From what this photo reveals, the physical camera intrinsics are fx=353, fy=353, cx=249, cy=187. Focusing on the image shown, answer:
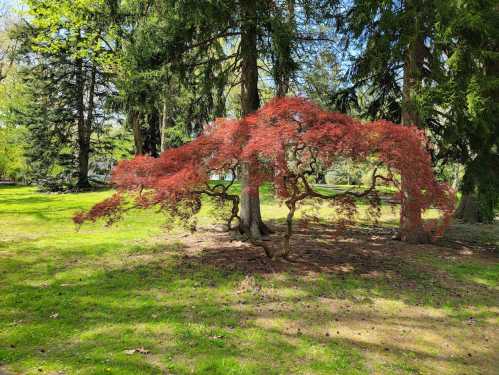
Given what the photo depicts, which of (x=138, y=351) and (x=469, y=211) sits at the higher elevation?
(x=469, y=211)

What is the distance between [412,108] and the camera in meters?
9.03

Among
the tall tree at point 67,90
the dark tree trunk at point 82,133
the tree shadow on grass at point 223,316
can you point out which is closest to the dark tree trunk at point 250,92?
the tree shadow on grass at point 223,316

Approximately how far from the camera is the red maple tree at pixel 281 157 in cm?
581

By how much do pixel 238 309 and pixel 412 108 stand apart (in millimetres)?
6907

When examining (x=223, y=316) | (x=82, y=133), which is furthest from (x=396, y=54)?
(x=82, y=133)

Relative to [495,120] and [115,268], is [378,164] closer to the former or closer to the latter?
[495,120]

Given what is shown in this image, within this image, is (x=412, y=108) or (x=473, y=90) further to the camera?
(x=412, y=108)

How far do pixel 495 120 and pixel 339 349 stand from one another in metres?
7.05

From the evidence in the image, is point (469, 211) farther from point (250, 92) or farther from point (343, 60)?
point (250, 92)

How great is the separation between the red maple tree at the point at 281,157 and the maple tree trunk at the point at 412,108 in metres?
2.97

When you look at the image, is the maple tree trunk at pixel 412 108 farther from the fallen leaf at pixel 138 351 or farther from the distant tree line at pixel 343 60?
the fallen leaf at pixel 138 351

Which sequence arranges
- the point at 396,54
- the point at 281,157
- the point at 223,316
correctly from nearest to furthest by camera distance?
the point at 223,316 < the point at 281,157 < the point at 396,54

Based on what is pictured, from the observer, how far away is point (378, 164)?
6.34 metres

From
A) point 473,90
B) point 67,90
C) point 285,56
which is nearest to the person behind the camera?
point 473,90
